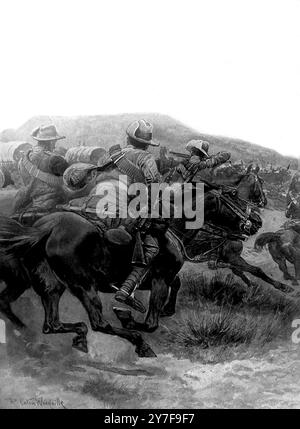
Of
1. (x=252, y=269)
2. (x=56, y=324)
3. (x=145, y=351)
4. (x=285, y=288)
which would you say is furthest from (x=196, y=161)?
(x=56, y=324)

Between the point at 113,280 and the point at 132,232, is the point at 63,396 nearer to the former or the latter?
the point at 113,280

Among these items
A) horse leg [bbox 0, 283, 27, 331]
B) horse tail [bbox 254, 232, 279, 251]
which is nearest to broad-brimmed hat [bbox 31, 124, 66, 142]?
horse leg [bbox 0, 283, 27, 331]

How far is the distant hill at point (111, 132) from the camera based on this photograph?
832 centimetres

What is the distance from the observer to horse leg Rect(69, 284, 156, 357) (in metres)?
8.01

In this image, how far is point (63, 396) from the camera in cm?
810

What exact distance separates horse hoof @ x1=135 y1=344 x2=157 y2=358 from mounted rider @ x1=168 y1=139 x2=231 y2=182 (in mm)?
2117

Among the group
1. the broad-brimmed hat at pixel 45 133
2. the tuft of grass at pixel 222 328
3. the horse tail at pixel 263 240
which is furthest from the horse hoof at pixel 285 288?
the broad-brimmed hat at pixel 45 133

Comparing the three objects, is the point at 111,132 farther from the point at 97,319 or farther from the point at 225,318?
the point at 225,318

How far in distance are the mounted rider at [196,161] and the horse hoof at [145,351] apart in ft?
6.94

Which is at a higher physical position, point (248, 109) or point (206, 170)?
point (248, 109)

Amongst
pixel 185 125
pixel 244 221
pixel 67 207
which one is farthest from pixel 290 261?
pixel 67 207

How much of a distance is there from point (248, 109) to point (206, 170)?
39.1 inches
